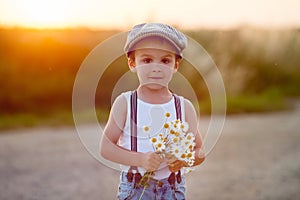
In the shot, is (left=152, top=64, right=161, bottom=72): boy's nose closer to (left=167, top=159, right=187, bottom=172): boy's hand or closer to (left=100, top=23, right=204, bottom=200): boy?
(left=100, top=23, right=204, bottom=200): boy

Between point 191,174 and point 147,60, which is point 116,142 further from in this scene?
point 191,174

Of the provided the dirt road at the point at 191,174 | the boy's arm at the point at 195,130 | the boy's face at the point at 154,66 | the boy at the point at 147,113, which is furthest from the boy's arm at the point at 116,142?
the dirt road at the point at 191,174

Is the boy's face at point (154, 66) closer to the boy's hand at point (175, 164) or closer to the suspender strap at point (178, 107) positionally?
the suspender strap at point (178, 107)

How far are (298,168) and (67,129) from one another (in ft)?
11.5

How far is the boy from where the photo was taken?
260 cm

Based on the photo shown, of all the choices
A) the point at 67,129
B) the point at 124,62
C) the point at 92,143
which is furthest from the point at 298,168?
the point at 124,62

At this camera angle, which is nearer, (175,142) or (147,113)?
(175,142)

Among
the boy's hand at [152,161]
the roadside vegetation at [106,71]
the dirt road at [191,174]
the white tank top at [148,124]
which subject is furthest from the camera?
the roadside vegetation at [106,71]

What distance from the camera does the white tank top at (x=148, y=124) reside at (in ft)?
8.51

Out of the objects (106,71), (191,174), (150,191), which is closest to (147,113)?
(150,191)

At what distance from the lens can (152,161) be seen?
248cm

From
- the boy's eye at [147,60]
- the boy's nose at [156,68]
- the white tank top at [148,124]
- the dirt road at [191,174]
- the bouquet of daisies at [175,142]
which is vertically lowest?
the bouquet of daisies at [175,142]

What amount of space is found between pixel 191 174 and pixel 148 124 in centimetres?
440

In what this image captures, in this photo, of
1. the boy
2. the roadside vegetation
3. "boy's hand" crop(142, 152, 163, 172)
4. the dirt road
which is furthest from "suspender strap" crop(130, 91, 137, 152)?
the roadside vegetation
